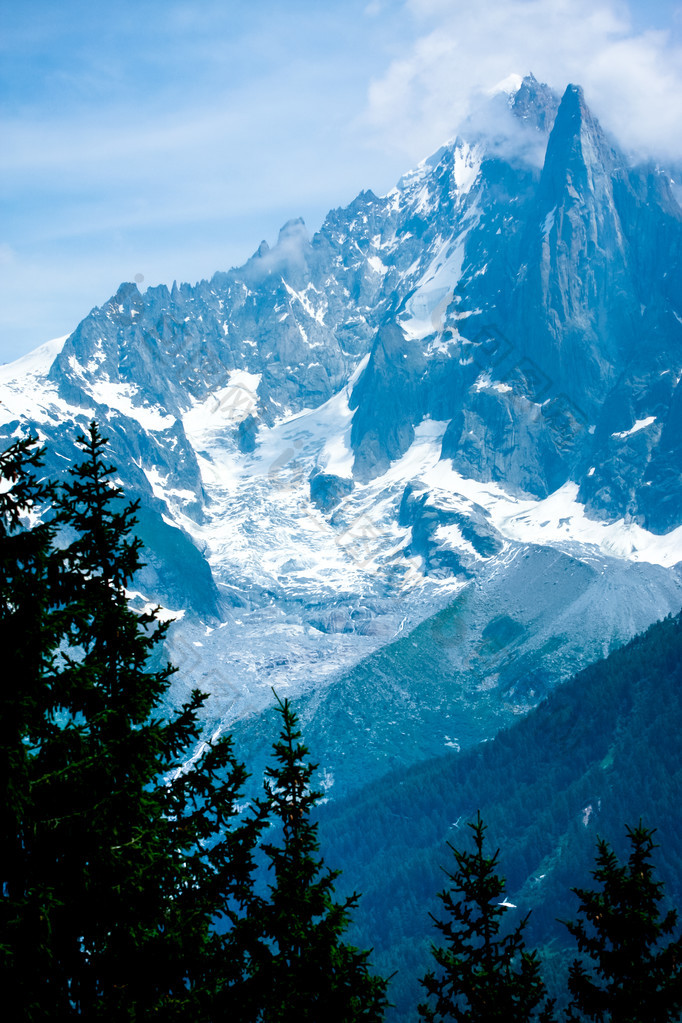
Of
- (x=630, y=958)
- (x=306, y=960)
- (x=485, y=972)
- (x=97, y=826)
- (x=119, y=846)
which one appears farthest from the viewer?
(x=630, y=958)

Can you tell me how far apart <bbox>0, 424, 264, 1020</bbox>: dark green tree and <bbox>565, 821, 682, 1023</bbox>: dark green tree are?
8.54 metres

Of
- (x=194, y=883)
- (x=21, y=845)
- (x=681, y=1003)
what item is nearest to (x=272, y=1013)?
(x=194, y=883)

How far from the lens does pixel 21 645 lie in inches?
592

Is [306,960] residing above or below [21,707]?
below

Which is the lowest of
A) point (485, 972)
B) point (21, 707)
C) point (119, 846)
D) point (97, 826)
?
point (485, 972)

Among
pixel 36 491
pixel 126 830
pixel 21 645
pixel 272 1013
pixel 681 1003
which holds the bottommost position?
pixel 681 1003

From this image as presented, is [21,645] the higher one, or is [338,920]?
[21,645]

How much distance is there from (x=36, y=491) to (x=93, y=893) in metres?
6.24

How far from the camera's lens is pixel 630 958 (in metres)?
22.2

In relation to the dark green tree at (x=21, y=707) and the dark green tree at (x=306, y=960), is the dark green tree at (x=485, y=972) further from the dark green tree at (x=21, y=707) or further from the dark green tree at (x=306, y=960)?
the dark green tree at (x=21, y=707)

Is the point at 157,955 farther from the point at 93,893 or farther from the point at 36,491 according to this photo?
the point at 36,491

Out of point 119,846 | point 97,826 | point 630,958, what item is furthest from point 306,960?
point 630,958

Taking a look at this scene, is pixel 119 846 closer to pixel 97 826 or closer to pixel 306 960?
pixel 97 826

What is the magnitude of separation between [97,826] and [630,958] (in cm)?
1304
